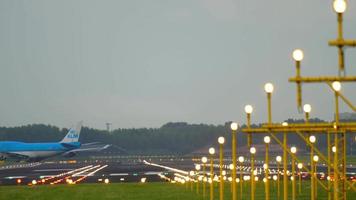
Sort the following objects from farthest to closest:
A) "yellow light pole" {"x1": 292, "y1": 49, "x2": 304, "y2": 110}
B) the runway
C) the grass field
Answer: the runway, the grass field, "yellow light pole" {"x1": 292, "y1": 49, "x2": 304, "y2": 110}

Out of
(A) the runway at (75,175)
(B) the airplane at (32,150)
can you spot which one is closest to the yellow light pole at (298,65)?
(A) the runway at (75,175)

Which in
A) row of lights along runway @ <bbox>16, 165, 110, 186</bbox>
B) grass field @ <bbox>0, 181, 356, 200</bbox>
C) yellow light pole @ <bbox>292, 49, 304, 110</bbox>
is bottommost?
grass field @ <bbox>0, 181, 356, 200</bbox>

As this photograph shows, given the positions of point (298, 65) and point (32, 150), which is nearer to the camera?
point (298, 65)

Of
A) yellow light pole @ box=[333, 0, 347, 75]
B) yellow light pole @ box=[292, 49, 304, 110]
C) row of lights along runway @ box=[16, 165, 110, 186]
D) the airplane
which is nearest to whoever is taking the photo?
yellow light pole @ box=[333, 0, 347, 75]

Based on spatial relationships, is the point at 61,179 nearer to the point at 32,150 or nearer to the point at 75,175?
the point at 75,175

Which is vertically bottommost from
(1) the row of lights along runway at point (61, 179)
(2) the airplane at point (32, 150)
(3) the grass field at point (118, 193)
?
(3) the grass field at point (118, 193)

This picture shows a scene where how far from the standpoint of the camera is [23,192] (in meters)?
50.1

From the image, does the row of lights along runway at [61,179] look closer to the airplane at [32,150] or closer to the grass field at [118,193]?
the grass field at [118,193]

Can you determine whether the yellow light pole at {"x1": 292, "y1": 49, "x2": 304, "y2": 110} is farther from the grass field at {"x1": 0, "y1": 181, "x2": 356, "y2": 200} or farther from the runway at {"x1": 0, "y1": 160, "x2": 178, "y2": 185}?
the runway at {"x1": 0, "y1": 160, "x2": 178, "y2": 185}

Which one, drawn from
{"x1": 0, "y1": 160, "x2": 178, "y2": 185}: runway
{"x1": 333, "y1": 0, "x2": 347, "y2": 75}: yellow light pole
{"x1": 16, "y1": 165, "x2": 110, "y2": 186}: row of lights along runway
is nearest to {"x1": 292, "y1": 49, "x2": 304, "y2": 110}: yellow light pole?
{"x1": 333, "y1": 0, "x2": 347, "y2": 75}: yellow light pole

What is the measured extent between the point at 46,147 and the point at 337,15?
11777cm

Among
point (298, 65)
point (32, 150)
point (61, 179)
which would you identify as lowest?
point (61, 179)

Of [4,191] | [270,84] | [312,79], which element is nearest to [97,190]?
[4,191]

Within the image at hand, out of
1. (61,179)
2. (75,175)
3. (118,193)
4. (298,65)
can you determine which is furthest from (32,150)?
(298,65)
